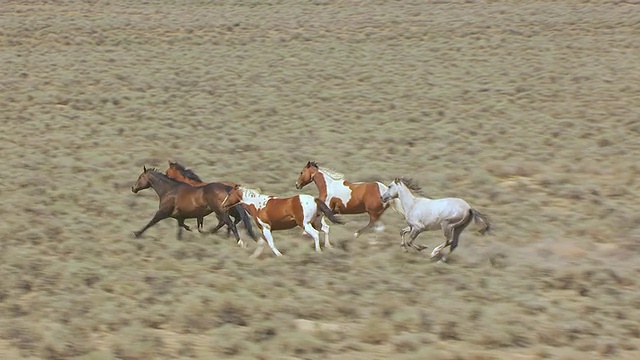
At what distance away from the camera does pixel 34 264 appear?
10930 mm

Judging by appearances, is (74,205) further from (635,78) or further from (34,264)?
(635,78)

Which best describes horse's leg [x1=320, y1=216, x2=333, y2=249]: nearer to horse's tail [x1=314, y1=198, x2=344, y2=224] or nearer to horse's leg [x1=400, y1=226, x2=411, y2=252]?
horse's tail [x1=314, y1=198, x2=344, y2=224]

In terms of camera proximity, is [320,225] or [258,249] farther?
[258,249]

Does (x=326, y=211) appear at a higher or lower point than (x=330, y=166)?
higher

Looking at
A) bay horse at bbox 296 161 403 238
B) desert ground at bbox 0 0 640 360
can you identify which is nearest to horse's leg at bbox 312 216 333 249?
desert ground at bbox 0 0 640 360

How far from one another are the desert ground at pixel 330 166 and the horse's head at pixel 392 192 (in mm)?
840

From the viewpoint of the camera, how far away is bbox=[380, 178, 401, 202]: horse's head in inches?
428

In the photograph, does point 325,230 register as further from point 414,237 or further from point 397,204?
point 414,237

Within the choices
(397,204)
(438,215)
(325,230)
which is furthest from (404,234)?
(325,230)

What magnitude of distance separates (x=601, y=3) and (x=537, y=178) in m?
32.6

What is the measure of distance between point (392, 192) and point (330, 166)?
24.3ft

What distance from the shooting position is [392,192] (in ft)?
35.8

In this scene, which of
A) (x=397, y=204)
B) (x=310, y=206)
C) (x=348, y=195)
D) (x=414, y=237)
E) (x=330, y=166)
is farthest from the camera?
(x=330, y=166)

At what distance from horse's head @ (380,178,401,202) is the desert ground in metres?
0.84
